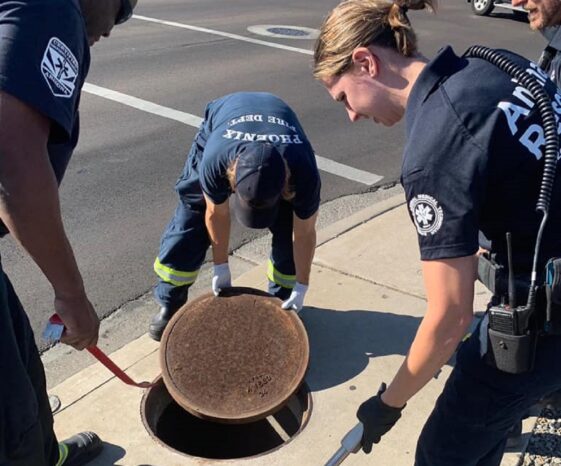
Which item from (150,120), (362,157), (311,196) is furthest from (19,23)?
(150,120)

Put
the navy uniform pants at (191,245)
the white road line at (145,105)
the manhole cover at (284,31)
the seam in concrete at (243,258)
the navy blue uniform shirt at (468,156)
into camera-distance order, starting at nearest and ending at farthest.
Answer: the navy blue uniform shirt at (468,156) → the navy uniform pants at (191,245) → the seam in concrete at (243,258) → the white road line at (145,105) → the manhole cover at (284,31)

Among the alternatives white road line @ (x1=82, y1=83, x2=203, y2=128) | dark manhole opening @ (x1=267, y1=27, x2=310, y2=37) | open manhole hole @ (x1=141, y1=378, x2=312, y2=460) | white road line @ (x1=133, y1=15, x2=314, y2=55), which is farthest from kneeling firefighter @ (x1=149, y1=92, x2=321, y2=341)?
dark manhole opening @ (x1=267, y1=27, x2=310, y2=37)

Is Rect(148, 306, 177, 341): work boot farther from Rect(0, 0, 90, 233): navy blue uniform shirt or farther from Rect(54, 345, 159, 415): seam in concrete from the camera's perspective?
Rect(0, 0, 90, 233): navy blue uniform shirt

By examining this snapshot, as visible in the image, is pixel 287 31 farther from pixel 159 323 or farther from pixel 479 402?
pixel 479 402

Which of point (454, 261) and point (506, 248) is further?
point (506, 248)

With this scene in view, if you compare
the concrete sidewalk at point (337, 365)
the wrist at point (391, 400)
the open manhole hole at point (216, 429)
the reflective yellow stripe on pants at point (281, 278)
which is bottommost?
the open manhole hole at point (216, 429)

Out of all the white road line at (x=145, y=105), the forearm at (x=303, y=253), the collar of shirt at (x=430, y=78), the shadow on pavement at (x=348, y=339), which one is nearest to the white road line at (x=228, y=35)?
the white road line at (x=145, y=105)

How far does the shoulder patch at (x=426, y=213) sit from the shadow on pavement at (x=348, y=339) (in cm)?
163

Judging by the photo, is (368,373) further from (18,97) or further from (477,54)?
(18,97)

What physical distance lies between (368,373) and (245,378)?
676 millimetres

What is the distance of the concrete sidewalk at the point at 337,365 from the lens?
9.07 ft

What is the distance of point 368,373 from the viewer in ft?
10.5

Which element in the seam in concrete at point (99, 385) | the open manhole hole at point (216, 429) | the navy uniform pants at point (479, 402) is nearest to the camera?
the navy uniform pants at point (479, 402)

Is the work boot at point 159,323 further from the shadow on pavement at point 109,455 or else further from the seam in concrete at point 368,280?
the seam in concrete at point 368,280
